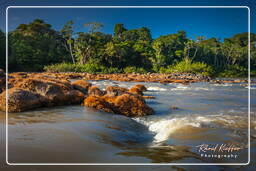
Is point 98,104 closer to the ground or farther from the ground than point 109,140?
farther from the ground

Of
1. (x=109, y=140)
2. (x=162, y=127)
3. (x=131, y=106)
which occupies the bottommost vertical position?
(x=162, y=127)

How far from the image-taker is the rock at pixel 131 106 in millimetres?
5934

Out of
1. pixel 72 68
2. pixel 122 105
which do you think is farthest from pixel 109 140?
pixel 72 68

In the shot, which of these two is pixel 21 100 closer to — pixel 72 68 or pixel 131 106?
pixel 131 106

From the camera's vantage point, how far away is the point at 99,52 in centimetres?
4884

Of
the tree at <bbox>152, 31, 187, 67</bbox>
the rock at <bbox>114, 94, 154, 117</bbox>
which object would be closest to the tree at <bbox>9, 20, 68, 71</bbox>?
the tree at <bbox>152, 31, 187, 67</bbox>

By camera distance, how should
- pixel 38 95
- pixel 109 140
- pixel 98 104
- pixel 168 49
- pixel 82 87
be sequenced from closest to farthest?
pixel 109 140 → pixel 38 95 → pixel 98 104 → pixel 82 87 → pixel 168 49

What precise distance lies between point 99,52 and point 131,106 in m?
43.9

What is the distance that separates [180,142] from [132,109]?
8.63ft

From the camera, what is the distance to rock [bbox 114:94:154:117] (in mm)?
5934

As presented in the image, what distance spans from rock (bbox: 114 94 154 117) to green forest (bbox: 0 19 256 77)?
111ft

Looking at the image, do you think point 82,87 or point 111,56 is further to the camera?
point 111,56

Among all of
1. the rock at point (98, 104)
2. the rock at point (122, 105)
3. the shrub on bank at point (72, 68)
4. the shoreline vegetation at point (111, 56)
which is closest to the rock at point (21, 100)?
the rock at point (98, 104)

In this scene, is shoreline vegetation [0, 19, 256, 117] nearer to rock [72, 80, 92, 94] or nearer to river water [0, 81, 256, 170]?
rock [72, 80, 92, 94]
